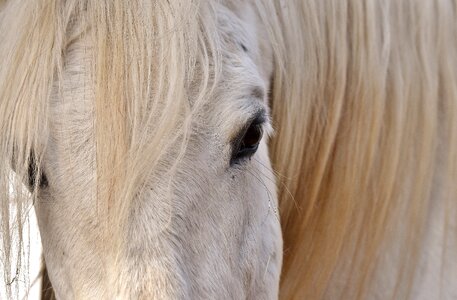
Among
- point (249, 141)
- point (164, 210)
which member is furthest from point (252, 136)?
point (164, 210)

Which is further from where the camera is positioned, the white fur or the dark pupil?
the dark pupil

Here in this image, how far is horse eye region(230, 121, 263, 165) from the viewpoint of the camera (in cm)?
120

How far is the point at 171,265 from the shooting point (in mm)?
1073

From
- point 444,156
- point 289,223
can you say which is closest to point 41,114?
Result: point 289,223

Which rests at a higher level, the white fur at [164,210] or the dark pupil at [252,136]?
the dark pupil at [252,136]

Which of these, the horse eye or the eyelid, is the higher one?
the eyelid

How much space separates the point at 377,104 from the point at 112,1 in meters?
0.63

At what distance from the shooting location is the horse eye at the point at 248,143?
1.20 m

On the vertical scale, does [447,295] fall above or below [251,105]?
below

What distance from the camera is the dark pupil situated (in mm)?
1211

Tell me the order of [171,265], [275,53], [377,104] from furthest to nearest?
1. [377,104]
2. [275,53]
3. [171,265]

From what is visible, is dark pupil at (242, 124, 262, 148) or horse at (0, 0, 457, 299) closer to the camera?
horse at (0, 0, 457, 299)

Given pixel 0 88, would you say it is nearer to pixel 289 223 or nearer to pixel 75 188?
pixel 75 188

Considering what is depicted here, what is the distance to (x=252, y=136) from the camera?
122cm
